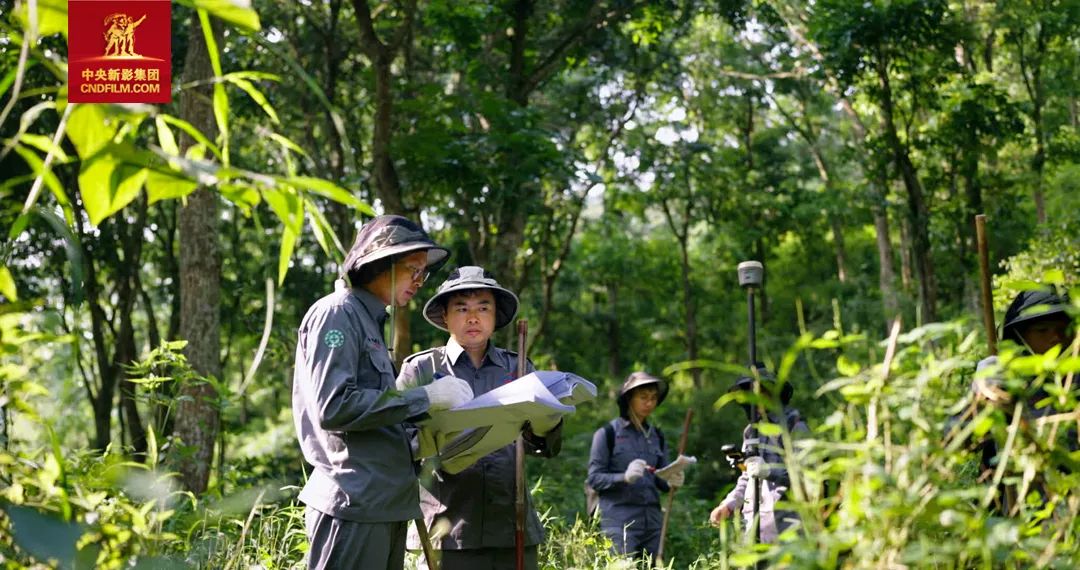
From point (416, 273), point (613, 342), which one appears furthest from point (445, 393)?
point (613, 342)

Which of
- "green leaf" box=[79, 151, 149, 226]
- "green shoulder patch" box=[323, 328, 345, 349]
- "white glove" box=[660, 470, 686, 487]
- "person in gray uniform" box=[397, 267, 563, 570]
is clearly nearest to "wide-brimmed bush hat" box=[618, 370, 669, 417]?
"white glove" box=[660, 470, 686, 487]

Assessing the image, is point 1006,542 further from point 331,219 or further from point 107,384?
point 107,384

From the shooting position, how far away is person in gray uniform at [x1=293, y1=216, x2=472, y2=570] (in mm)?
3297

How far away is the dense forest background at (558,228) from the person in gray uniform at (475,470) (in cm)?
66

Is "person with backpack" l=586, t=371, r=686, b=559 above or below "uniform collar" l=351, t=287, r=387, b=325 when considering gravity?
below

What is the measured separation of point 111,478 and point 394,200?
827 centimetres

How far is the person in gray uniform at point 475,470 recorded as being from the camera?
4.21 metres

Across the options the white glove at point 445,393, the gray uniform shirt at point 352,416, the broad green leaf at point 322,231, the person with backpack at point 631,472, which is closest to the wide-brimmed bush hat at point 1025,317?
the white glove at point 445,393

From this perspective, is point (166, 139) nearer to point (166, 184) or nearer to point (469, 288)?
point (166, 184)

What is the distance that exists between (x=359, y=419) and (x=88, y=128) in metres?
1.90

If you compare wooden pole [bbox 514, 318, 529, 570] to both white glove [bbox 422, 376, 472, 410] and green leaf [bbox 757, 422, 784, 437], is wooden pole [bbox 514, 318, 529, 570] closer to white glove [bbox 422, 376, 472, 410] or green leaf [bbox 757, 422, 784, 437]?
white glove [bbox 422, 376, 472, 410]

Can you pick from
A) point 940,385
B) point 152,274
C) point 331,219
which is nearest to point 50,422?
point 940,385

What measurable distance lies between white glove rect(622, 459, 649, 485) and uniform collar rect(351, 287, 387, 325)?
3497mm

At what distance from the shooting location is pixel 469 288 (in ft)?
14.5
